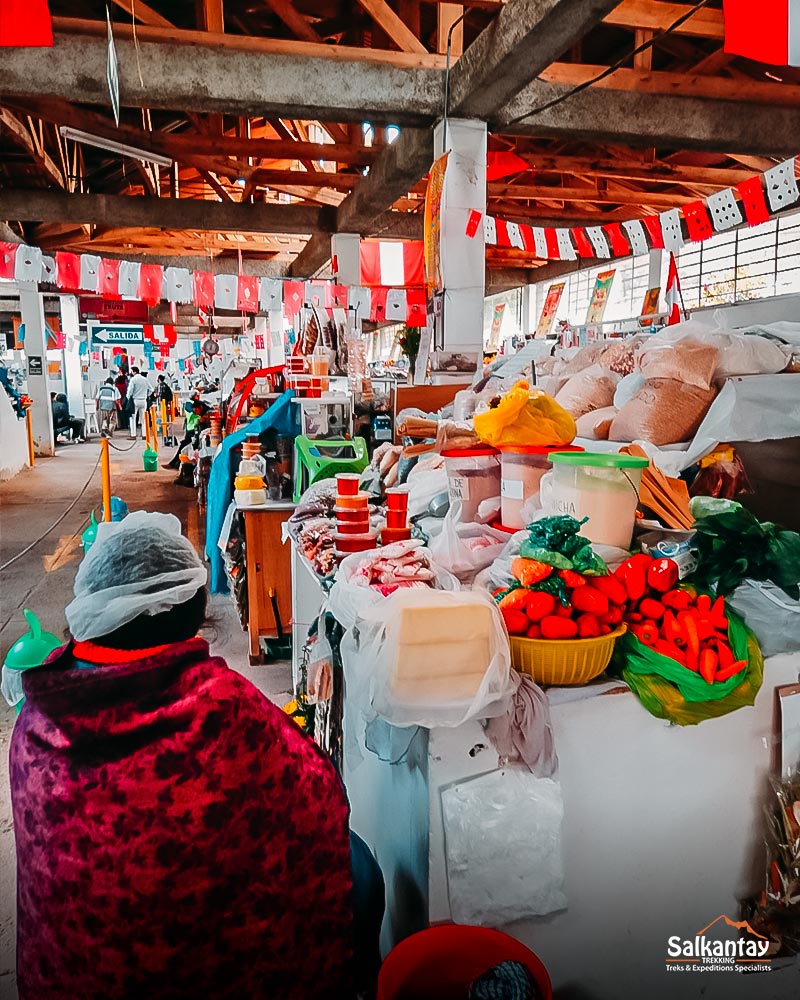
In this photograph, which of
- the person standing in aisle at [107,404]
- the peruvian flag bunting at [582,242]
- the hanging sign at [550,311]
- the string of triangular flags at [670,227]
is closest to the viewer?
the string of triangular flags at [670,227]

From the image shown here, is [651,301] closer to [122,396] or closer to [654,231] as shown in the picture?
[654,231]

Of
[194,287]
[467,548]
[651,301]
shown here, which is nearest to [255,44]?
[467,548]

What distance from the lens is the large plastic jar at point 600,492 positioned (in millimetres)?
2043

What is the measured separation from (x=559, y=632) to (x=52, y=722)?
1102 millimetres

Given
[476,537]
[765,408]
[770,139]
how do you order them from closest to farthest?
[476,537] < [765,408] < [770,139]

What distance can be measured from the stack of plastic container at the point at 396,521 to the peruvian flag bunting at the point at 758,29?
6.86 ft

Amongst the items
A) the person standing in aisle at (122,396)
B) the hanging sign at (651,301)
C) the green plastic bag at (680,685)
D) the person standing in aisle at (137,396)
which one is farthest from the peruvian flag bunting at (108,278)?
the person standing in aisle at (122,396)

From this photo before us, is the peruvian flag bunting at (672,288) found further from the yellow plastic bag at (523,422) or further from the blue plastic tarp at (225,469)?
the yellow plastic bag at (523,422)

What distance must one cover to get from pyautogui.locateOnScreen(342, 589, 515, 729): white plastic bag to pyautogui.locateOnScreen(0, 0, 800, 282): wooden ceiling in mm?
3713

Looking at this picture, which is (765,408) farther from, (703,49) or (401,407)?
(703,49)

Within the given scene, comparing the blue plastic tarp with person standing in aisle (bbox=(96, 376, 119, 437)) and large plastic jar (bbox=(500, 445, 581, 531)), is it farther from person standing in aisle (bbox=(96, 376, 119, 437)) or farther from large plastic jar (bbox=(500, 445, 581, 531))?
person standing in aisle (bbox=(96, 376, 119, 437))

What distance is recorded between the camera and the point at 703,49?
6.98 m

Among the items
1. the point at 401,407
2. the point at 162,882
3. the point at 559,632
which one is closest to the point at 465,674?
the point at 559,632

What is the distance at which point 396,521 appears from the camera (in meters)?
2.75
